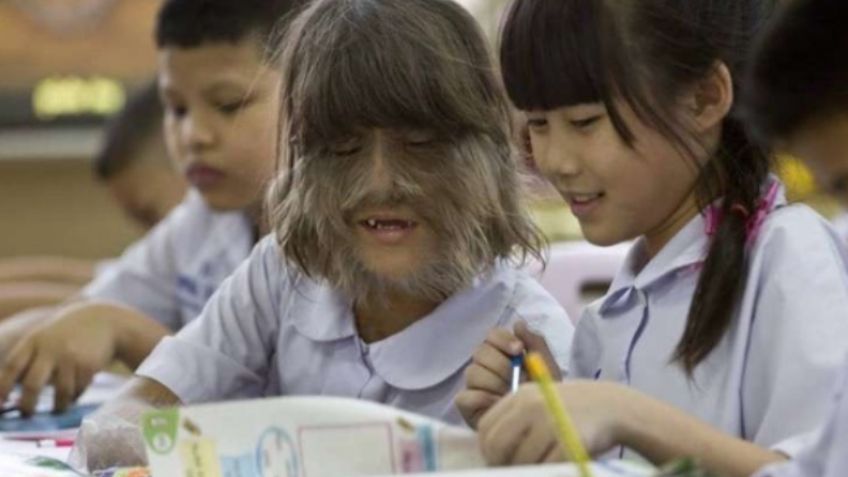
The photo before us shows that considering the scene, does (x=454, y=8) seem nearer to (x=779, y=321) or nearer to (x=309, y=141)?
(x=309, y=141)

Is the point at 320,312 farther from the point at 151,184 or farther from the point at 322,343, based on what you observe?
the point at 151,184

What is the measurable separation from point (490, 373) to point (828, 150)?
322 mm

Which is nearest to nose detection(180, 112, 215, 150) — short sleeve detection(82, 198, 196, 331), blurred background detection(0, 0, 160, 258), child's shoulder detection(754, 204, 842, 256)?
short sleeve detection(82, 198, 196, 331)

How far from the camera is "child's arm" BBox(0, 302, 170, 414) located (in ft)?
5.09

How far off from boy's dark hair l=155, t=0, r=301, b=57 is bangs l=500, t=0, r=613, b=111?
672 millimetres

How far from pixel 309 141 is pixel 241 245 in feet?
2.26

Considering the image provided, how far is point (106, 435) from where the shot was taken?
113cm

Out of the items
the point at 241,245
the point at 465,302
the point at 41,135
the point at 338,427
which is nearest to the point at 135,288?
the point at 241,245

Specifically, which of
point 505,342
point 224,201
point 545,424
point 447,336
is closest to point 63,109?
point 224,201

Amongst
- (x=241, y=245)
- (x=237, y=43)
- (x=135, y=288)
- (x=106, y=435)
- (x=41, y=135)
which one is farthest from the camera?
(x=41, y=135)

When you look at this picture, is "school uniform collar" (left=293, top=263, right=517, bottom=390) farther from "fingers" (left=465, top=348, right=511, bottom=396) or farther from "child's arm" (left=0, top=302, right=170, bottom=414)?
"child's arm" (left=0, top=302, right=170, bottom=414)

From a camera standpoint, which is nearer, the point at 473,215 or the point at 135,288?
the point at 473,215

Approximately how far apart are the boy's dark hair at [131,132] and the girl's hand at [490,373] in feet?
5.45

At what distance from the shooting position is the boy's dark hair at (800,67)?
0.77 metres
